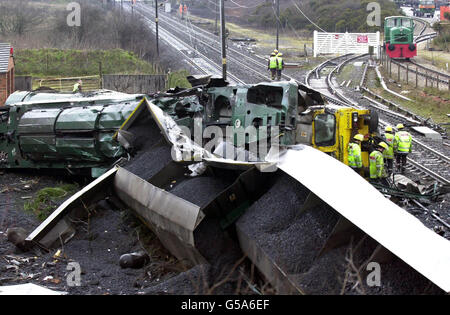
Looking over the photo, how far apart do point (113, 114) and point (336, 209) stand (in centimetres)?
617

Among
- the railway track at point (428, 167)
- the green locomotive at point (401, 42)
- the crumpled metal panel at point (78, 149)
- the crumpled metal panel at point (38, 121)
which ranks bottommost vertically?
the railway track at point (428, 167)

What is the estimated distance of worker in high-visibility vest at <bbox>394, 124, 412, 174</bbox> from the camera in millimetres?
11742

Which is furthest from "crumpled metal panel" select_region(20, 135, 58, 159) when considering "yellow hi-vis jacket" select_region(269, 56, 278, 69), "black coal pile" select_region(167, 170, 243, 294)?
"yellow hi-vis jacket" select_region(269, 56, 278, 69)

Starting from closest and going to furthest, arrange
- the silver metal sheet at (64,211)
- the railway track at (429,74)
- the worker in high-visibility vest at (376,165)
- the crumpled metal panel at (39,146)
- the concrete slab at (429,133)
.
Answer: the silver metal sheet at (64,211) < the worker in high-visibility vest at (376,165) < the crumpled metal panel at (39,146) < the concrete slab at (429,133) < the railway track at (429,74)

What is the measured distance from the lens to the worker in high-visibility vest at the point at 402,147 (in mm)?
11742

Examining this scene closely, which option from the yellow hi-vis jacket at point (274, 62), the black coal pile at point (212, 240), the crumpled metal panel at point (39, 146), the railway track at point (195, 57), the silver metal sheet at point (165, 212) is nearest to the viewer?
the black coal pile at point (212, 240)

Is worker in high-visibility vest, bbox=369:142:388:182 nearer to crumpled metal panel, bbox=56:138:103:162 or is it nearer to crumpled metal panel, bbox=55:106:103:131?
crumpled metal panel, bbox=56:138:103:162

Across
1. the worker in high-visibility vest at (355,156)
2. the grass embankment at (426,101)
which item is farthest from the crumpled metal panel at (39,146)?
the grass embankment at (426,101)

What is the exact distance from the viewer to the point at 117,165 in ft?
25.8

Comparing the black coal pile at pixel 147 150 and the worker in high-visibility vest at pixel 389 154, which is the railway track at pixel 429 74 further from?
the black coal pile at pixel 147 150

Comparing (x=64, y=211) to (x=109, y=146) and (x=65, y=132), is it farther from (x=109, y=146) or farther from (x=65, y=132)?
(x=65, y=132)

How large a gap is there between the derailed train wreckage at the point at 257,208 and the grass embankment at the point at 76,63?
76.2 feet
